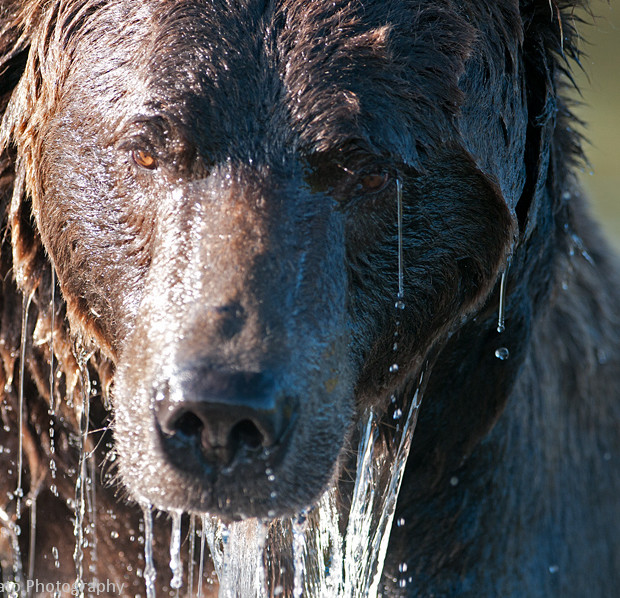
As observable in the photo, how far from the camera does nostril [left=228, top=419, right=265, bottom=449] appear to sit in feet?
7.48

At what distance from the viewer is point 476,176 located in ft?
9.08

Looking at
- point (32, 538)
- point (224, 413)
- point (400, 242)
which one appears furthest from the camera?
point (32, 538)

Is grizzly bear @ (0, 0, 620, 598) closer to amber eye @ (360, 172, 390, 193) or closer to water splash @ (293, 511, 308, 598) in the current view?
amber eye @ (360, 172, 390, 193)

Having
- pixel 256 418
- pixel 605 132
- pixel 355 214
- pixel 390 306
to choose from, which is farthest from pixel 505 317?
pixel 605 132

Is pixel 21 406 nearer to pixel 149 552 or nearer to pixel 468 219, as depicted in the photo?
pixel 149 552

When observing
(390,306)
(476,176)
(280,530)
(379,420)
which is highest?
(476,176)

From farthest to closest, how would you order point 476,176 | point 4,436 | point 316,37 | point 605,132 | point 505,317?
1. point 605,132
2. point 4,436
3. point 505,317
4. point 476,176
5. point 316,37

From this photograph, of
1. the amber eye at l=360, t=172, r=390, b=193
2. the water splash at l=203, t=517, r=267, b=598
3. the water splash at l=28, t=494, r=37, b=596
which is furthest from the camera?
the water splash at l=28, t=494, r=37, b=596

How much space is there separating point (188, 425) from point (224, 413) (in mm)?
149

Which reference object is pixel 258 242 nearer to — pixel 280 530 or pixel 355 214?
pixel 355 214

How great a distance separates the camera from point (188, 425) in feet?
7.61

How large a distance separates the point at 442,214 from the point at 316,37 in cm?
61

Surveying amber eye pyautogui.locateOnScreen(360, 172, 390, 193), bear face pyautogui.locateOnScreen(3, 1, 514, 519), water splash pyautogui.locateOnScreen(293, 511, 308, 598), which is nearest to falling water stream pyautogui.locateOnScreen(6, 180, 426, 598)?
water splash pyautogui.locateOnScreen(293, 511, 308, 598)

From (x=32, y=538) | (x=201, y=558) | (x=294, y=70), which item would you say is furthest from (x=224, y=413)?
(x=32, y=538)
